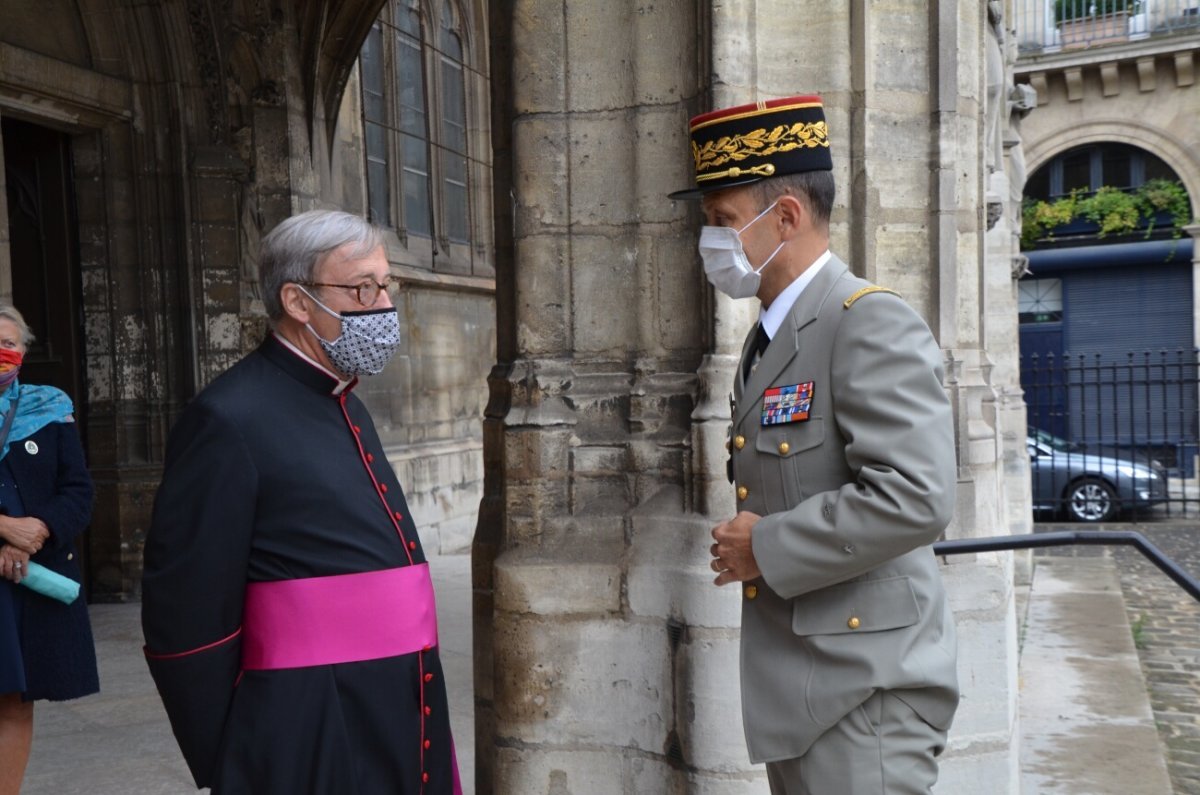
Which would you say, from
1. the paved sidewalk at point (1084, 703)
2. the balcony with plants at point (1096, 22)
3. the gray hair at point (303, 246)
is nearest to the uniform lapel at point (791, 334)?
the gray hair at point (303, 246)

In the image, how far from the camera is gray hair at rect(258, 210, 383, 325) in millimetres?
2322

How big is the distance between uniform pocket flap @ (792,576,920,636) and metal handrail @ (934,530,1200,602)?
0.71 meters

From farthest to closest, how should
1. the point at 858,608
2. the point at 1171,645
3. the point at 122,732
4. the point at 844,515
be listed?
1. the point at 1171,645
2. the point at 122,732
3. the point at 858,608
4. the point at 844,515

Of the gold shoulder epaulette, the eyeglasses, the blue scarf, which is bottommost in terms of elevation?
the blue scarf

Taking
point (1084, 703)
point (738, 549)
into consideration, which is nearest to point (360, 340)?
point (738, 549)

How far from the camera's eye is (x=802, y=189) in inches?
86.5

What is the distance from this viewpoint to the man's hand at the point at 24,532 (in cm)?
357

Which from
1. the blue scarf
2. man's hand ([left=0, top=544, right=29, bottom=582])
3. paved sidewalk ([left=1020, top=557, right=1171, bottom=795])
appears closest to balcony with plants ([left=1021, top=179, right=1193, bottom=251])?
paved sidewalk ([left=1020, top=557, right=1171, bottom=795])

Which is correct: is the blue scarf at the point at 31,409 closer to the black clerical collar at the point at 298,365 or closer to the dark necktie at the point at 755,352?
the black clerical collar at the point at 298,365

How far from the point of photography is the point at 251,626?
2.19m

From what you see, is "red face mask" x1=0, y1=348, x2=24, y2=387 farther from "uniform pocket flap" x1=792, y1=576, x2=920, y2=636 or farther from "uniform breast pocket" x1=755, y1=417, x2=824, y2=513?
"uniform pocket flap" x1=792, y1=576, x2=920, y2=636

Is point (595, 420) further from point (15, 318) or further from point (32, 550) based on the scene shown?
point (15, 318)

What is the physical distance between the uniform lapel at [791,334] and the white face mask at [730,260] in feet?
0.32

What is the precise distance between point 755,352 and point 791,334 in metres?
0.17
